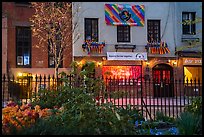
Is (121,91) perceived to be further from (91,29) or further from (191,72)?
(191,72)

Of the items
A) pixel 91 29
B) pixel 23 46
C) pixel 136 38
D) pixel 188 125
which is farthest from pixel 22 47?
pixel 188 125

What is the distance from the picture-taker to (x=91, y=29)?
27641mm

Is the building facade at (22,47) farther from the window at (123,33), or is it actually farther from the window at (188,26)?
the window at (188,26)

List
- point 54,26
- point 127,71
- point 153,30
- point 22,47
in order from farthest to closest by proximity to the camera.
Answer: point 153,30 → point 127,71 → point 22,47 → point 54,26

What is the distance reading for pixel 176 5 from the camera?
2861 cm

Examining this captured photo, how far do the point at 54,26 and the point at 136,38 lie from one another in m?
7.10

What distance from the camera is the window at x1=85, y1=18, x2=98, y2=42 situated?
27.5 meters

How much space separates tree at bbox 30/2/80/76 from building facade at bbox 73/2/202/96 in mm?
1040

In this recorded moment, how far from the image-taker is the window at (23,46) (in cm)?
2683

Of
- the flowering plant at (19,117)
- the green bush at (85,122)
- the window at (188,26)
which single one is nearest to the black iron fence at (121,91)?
the green bush at (85,122)

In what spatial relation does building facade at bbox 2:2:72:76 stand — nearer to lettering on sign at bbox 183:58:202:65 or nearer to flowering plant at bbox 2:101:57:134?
lettering on sign at bbox 183:58:202:65

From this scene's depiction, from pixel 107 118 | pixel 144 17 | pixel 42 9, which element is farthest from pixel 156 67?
pixel 107 118

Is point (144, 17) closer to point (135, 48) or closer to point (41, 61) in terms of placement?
point (135, 48)

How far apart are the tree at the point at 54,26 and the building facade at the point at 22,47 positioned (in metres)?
0.65
